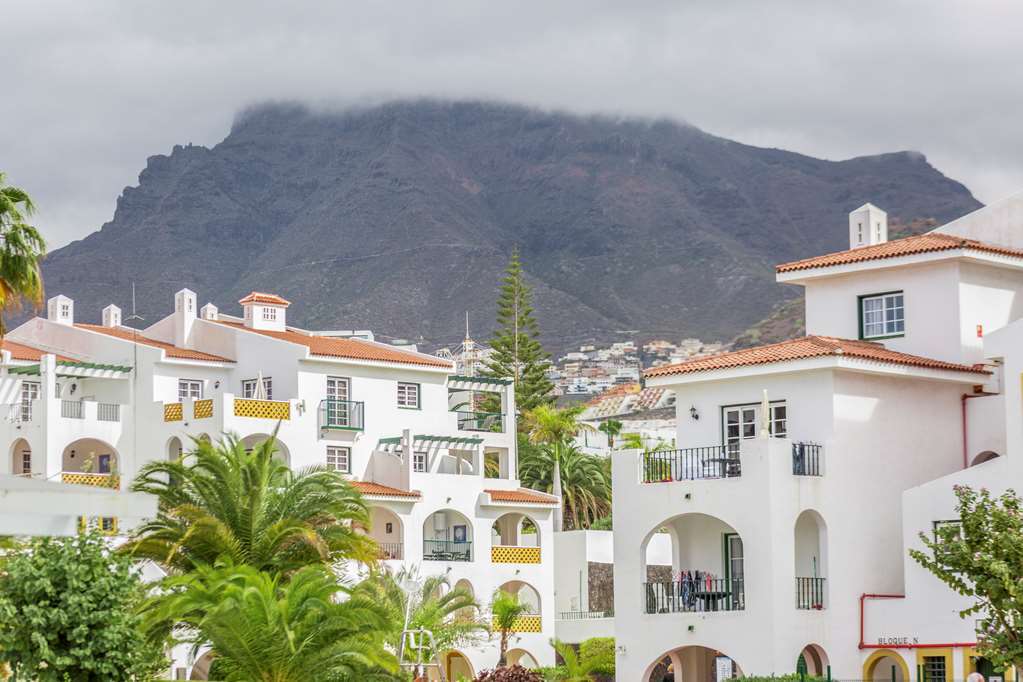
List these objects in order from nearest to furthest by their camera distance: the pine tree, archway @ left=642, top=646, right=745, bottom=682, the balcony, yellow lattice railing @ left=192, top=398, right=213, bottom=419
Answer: archway @ left=642, top=646, right=745, bottom=682 < yellow lattice railing @ left=192, top=398, right=213, bottom=419 < the balcony < the pine tree

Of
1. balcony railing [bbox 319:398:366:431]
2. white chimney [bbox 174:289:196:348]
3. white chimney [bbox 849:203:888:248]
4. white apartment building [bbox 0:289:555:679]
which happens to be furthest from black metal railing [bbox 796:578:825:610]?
white chimney [bbox 174:289:196:348]

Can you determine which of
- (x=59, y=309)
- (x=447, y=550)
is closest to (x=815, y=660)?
(x=447, y=550)

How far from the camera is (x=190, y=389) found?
Answer: 67312 millimetres

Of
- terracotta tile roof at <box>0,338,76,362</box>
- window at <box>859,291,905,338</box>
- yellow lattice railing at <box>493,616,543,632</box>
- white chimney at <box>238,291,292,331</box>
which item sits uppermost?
white chimney at <box>238,291,292,331</box>

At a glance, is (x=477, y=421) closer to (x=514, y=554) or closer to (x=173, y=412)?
(x=514, y=554)

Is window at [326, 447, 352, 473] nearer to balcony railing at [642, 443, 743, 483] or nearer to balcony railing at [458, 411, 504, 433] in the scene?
balcony railing at [458, 411, 504, 433]

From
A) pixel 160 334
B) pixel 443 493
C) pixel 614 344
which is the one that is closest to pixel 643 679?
pixel 443 493

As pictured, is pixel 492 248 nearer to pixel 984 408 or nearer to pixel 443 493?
pixel 443 493

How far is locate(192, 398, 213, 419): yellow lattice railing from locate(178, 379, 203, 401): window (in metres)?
3.16

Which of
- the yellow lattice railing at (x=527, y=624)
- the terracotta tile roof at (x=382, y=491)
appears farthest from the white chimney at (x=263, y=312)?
the yellow lattice railing at (x=527, y=624)

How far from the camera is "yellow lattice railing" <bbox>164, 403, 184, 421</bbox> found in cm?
6419

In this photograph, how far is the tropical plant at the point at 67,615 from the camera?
25.9 metres

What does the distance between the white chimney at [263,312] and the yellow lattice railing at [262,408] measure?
24.4 ft

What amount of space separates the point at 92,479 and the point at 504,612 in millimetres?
14670
